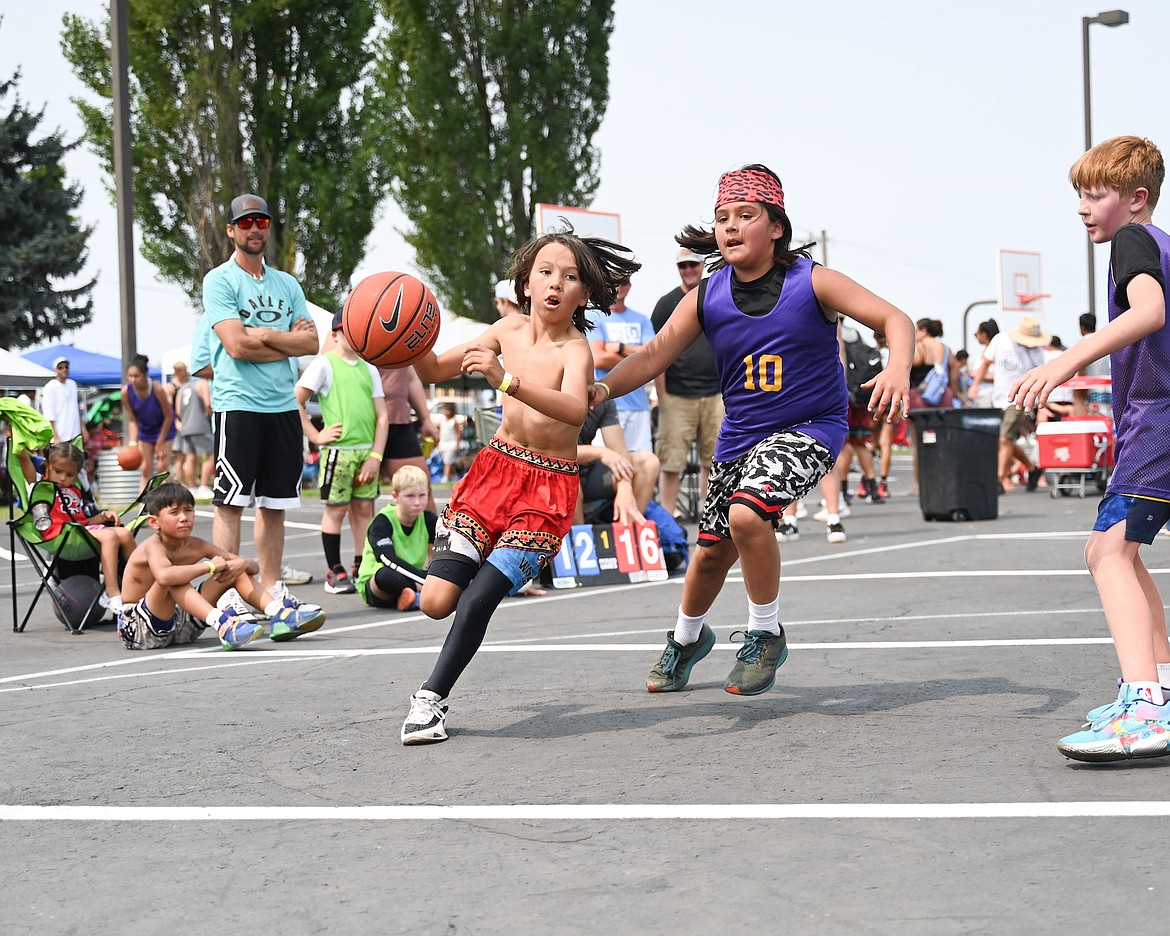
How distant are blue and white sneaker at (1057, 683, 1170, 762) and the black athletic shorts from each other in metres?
5.19

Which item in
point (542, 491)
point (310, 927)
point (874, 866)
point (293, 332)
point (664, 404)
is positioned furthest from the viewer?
point (664, 404)

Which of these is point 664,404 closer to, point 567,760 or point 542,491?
point 542,491

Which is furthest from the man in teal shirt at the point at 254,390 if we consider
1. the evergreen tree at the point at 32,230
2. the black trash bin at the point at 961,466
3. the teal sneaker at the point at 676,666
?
the evergreen tree at the point at 32,230

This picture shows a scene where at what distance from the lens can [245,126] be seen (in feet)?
123

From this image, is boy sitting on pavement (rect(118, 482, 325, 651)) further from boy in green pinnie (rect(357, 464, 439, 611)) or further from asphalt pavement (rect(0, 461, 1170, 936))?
boy in green pinnie (rect(357, 464, 439, 611))

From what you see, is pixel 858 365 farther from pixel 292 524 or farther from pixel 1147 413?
pixel 1147 413

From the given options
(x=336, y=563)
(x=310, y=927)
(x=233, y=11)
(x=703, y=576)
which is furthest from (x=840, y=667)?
(x=233, y=11)

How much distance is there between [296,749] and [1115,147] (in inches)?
132

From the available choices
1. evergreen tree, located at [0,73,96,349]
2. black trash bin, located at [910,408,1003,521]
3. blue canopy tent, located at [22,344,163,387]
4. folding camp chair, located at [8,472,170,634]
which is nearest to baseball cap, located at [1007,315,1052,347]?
black trash bin, located at [910,408,1003,521]

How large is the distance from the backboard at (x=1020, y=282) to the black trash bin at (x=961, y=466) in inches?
504

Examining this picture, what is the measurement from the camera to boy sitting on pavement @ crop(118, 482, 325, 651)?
7.88m

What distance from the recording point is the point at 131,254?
18.9 meters

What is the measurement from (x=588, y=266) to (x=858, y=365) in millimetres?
9428

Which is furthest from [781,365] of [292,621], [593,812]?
[292,621]
